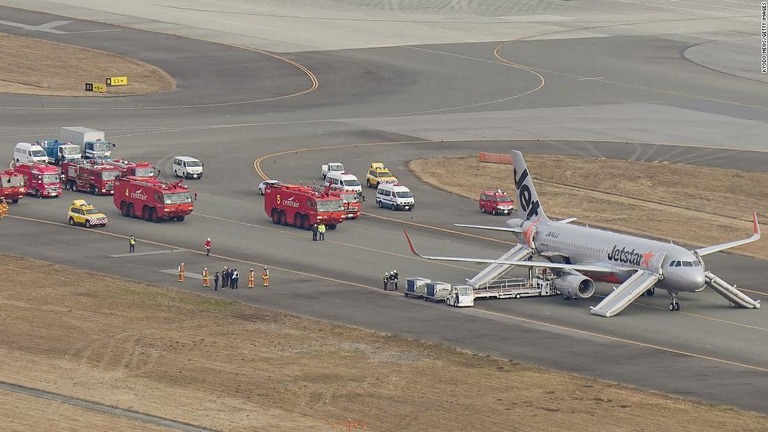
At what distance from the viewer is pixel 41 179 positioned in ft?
474

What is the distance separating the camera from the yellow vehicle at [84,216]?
133 m

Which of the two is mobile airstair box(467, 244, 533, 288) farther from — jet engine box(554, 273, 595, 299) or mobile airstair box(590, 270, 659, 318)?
mobile airstair box(590, 270, 659, 318)

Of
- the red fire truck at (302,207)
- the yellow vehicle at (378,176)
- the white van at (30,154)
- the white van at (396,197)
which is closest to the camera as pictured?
the red fire truck at (302,207)

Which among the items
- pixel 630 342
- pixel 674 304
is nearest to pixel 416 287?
pixel 630 342

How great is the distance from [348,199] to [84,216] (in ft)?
73.6

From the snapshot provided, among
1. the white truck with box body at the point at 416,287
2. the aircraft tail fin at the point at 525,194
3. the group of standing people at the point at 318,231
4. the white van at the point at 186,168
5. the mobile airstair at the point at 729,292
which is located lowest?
the white van at the point at 186,168

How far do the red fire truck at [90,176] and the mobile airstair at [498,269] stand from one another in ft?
139

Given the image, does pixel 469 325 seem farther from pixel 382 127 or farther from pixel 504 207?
pixel 382 127

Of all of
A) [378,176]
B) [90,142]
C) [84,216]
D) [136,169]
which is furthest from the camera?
[90,142]

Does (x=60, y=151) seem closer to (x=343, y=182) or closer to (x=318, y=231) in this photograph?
(x=343, y=182)

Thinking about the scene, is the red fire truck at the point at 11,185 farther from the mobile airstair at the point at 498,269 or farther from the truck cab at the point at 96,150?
the mobile airstair at the point at 498,269

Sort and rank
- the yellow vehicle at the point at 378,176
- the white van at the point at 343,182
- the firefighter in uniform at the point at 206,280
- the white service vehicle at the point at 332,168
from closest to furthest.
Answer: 1. the firefighter in uniform at the point at 206,280
2. the white van at the point at 343,182
3. the yellow vehicle at the point at 378,176
4. the white service vehicle at the point at 332,168

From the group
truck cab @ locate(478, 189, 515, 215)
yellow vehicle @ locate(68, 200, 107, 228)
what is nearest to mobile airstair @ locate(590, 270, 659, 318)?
truck cab @ locate(478, 189, 515, 215)

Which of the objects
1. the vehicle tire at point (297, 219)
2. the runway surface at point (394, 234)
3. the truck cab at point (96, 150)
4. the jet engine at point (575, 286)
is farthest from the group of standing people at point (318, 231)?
the truck cab at point (96, 150)
